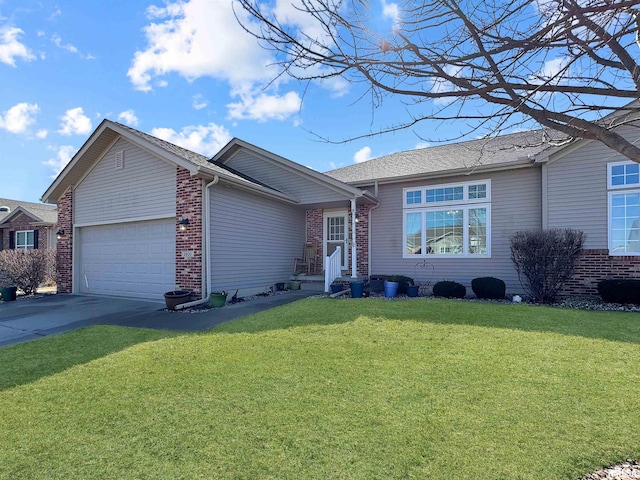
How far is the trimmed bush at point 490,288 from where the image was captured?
9391mm

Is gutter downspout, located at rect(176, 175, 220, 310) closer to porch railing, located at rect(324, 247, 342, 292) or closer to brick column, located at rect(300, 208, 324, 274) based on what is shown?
porch railing, located at rect(324, 247, 342, 292)

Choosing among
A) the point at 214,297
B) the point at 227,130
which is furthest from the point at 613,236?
the point at 227,130

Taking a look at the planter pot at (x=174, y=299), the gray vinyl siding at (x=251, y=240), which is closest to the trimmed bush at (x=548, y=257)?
the gray vinyl siding at (x=251, y=240)

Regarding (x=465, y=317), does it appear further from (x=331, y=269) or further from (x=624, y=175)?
(x=624, y=175)

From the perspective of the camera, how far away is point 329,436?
2.79 meters

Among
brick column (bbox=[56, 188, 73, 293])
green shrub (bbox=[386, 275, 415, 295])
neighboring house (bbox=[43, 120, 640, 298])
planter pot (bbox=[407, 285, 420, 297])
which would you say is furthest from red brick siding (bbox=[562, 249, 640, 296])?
brick column (bbox=[56, 188, 73, 293])

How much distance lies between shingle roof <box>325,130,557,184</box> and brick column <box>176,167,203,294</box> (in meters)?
5.57

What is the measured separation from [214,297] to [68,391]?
5.25 meters

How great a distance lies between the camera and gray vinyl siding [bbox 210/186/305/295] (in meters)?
9.84

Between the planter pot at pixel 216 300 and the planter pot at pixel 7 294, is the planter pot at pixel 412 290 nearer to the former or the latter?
the planter pot at pixel 216 300

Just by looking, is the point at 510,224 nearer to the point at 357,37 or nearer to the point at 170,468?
the point at 357,37

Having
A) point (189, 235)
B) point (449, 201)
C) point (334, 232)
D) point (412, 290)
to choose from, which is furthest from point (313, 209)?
point (189, 235)

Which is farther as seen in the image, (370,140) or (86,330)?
(86,330)

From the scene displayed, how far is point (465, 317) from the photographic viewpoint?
22.2ft
